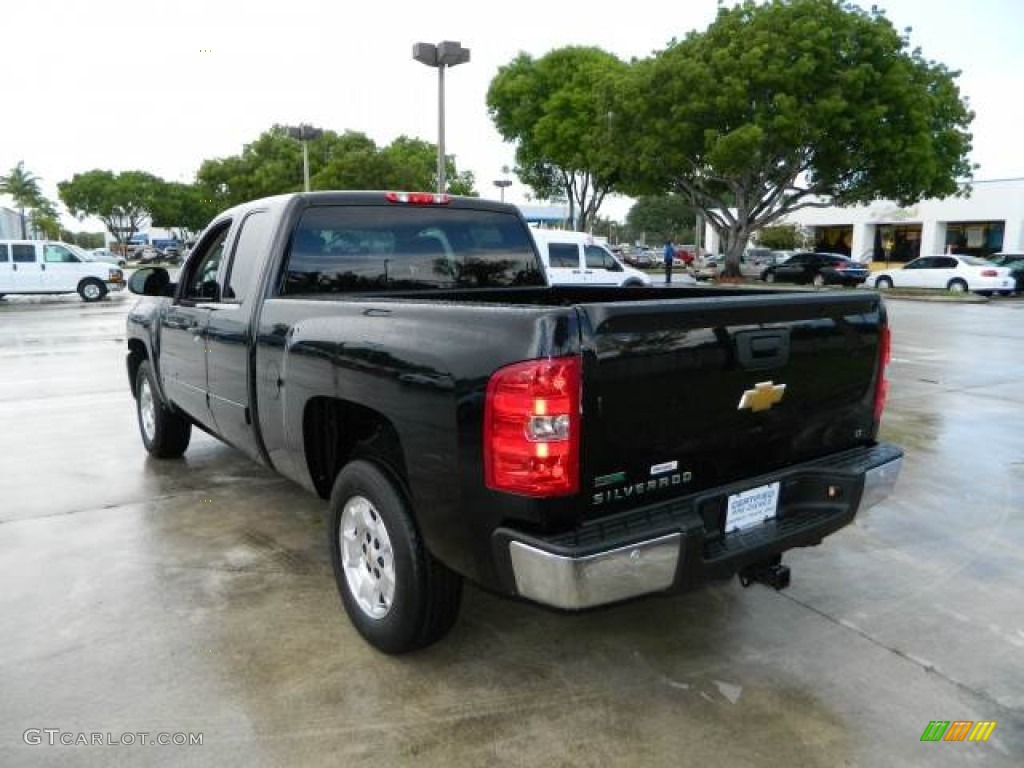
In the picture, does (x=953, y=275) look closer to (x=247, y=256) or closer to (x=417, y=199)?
(x=417, y=199)

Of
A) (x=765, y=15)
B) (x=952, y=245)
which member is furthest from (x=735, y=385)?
(x=952, y=245)

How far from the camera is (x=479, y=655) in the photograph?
3.29 metres

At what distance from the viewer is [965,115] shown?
3034 cm

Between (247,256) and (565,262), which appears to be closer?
(247,256)

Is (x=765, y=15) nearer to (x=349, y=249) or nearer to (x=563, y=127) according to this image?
(x=563, y=127)

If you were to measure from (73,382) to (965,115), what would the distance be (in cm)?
3213

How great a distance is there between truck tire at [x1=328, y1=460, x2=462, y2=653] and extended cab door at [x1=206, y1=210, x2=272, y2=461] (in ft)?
3.40

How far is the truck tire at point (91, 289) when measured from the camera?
24484 mm

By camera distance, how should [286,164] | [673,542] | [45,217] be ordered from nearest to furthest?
[673,542]
[286,164]
[45,217]

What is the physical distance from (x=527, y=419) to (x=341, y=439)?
142cm

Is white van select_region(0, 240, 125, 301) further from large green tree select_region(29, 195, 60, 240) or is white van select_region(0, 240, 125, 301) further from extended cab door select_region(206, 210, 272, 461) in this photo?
large green tree select_region(29, 195, 60, 240)

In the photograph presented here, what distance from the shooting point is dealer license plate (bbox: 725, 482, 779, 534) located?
2.85 meters

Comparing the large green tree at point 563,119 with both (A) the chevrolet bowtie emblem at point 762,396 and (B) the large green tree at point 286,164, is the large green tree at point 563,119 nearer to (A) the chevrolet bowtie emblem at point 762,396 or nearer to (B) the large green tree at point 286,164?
(B) the large green tree at point 286,164

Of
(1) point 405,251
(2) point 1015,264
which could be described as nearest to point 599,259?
(1) point 405,251
